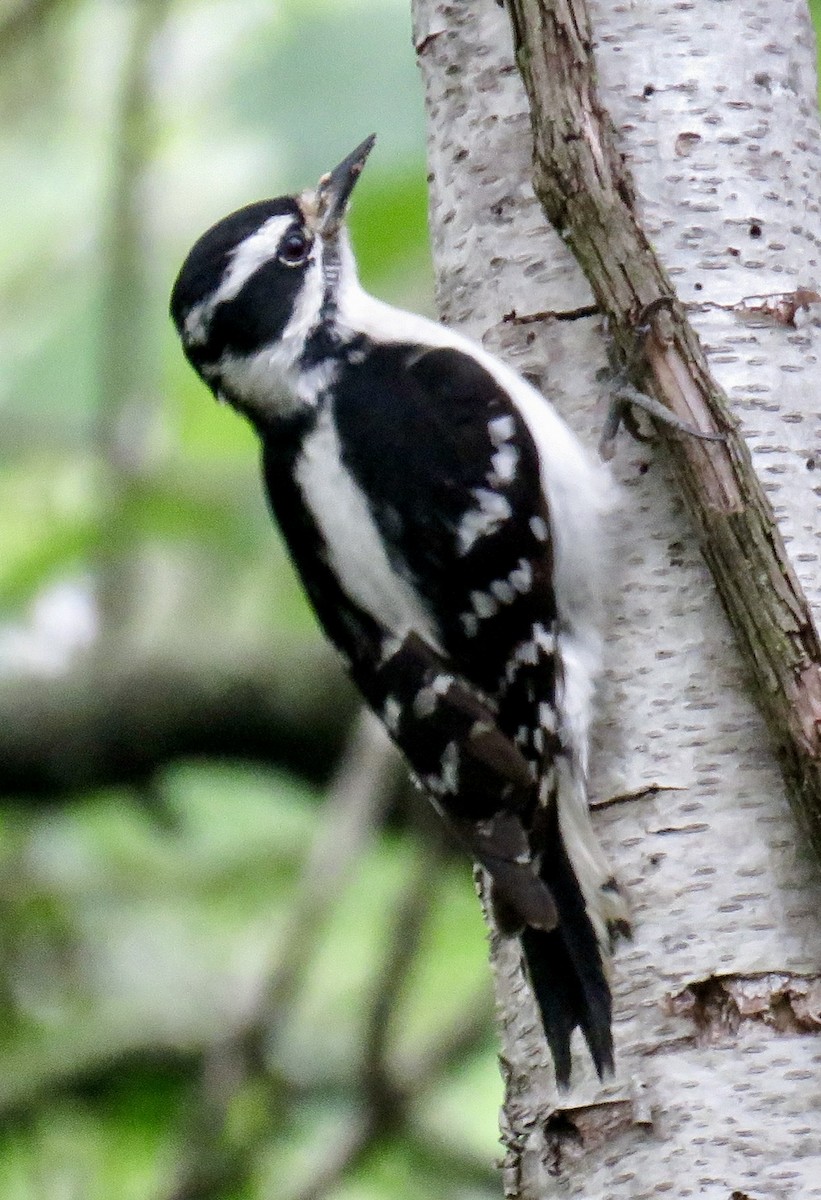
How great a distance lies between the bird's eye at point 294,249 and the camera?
290cm

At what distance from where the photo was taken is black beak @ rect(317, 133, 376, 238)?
2.99 metres

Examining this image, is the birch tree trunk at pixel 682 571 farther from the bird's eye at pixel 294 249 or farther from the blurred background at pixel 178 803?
the blurred background at pixel 178 803

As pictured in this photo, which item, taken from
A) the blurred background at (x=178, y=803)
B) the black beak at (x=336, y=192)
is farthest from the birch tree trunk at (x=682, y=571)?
the blurred background at (x=178, y=803)

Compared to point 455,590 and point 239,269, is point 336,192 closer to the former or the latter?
point 239,269

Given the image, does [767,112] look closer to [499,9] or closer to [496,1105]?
[499,9]

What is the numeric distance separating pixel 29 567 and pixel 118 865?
2.42 ft

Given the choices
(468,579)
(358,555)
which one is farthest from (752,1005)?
(358,555)

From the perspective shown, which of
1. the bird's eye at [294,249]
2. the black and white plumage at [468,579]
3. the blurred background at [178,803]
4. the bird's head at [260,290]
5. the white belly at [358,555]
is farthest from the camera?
the blurred background at [178,803]

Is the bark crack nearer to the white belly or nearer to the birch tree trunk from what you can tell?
the birch tree trunk

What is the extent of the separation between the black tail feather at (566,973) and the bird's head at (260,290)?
919 millimetres

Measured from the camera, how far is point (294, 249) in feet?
9.61

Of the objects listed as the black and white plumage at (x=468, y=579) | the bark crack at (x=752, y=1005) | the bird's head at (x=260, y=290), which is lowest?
the bark crack at (x=752, y=1005)

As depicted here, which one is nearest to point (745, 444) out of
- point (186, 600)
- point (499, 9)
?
point (499, 9)

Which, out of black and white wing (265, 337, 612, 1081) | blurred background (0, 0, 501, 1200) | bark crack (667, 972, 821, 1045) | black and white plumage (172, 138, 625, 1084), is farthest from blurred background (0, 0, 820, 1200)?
bark crack (667, 972, 821, 1045)
